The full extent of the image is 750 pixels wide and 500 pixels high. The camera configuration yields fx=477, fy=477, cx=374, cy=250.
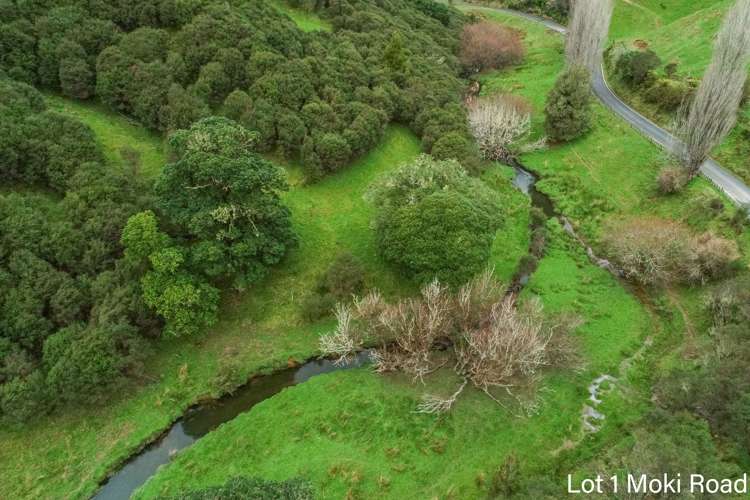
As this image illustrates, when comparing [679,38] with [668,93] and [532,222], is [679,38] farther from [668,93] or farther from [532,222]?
[532,222]

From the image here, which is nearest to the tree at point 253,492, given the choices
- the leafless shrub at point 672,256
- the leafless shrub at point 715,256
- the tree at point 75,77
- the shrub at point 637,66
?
the leafless shrub at point 672,256

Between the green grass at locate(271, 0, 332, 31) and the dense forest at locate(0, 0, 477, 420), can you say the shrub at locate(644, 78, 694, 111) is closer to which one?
the dense forest at locate(0, 0, 477, 420)

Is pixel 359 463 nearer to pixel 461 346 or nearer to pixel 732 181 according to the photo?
pixel 461 346

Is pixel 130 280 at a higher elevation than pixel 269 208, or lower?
lower

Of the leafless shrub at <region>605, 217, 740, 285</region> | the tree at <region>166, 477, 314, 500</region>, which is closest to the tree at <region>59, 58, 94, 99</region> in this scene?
the tree at <region>166, 477, 314, 500</region>

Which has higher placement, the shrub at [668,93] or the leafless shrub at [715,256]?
the shrub at [668,93]

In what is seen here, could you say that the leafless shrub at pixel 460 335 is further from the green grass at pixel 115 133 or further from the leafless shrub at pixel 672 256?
the green grass at pixel 115 133

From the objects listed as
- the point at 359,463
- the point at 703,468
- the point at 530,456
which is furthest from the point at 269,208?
the point at 703,468
